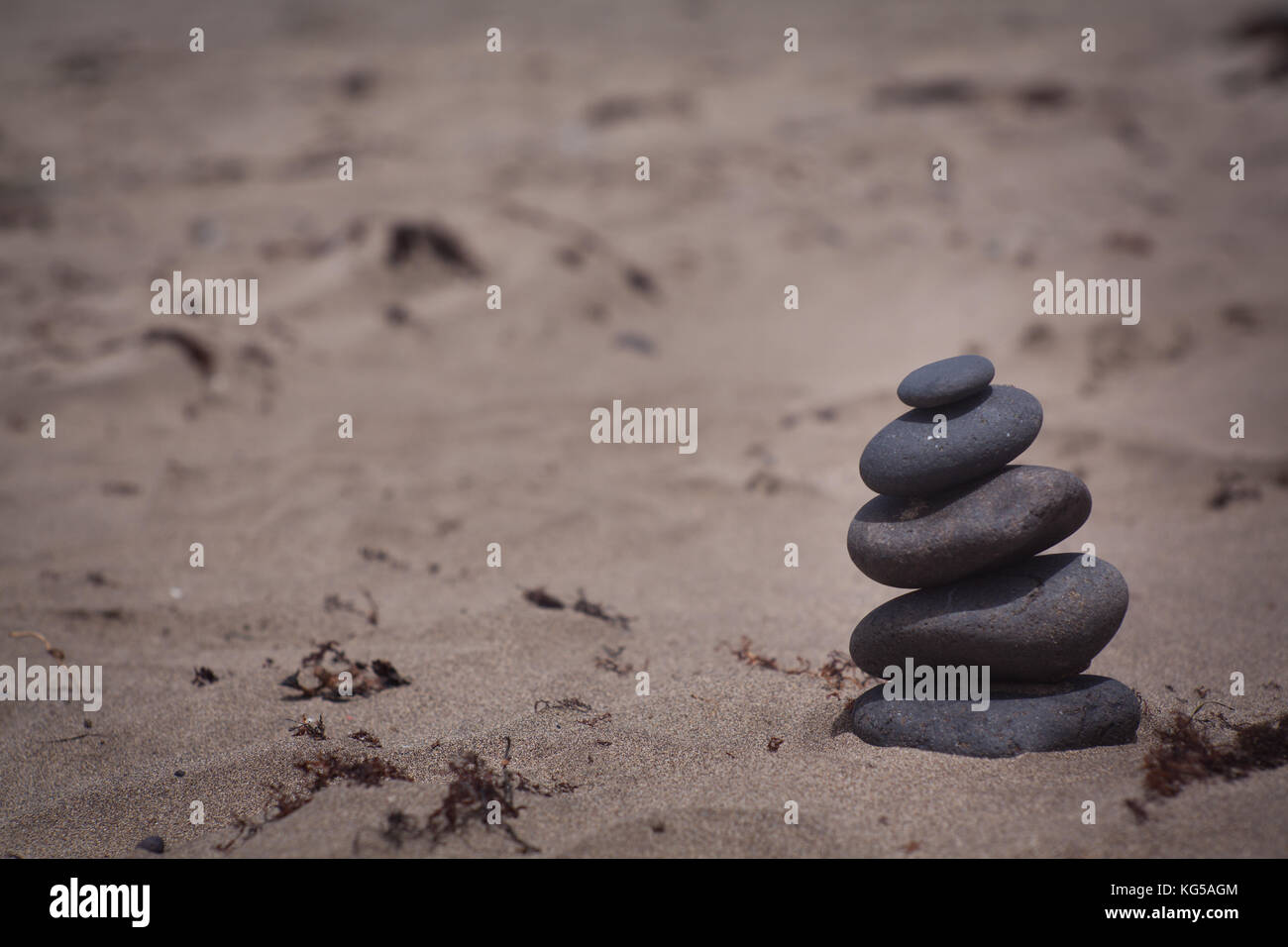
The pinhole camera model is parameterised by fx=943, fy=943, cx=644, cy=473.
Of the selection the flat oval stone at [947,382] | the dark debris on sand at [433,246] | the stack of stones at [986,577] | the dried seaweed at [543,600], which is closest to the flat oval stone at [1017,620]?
the stack of stones at [986,577]

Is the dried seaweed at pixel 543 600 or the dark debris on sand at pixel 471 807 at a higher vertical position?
the dried seaweed at pixel 543 600

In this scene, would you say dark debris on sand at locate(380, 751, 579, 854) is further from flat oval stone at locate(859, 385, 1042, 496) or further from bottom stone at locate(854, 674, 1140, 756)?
flat oval stone at locate(859, 385, 1042, 496)

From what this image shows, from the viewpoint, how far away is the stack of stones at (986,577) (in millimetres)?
2928

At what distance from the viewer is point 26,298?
24.4ft

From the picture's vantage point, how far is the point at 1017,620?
9.68 feet

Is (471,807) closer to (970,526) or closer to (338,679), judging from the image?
(338,679)

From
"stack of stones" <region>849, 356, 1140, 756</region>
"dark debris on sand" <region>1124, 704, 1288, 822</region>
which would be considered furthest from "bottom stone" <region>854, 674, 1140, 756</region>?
"dark debris on sand" <region>1124, 704, 1288, 822</region>

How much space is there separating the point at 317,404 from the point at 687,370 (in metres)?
2.69

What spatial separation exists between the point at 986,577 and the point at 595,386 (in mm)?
4185

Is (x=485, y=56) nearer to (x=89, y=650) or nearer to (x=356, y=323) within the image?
(x=356, y=323)

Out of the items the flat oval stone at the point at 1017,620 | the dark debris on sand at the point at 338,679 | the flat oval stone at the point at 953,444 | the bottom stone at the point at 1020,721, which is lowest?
the bottom stone at the point at 1020,721

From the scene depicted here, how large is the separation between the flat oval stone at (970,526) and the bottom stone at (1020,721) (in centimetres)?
42

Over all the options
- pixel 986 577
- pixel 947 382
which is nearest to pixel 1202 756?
pixel 986 577

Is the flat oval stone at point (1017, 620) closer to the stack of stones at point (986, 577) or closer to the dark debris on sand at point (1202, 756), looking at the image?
the stack of stones at point (986, 577)
